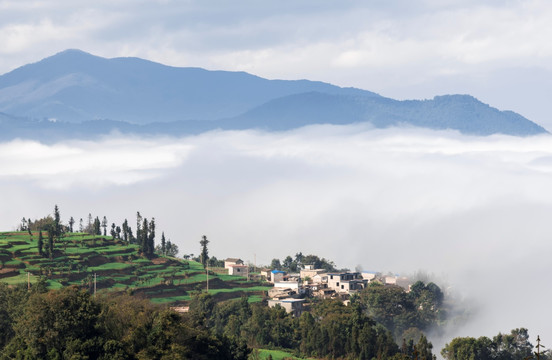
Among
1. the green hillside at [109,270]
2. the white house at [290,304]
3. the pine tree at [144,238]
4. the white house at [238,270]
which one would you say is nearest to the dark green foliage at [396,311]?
the white house at [290,304]

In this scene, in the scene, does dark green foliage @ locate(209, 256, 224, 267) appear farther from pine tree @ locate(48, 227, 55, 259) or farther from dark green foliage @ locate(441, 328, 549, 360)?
dark green foliage @ locate(441, 328, 549, 360)

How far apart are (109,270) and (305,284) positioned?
33.4 metres

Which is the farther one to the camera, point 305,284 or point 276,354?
point 305,284

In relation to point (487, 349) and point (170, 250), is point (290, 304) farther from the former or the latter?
point (170, 250)

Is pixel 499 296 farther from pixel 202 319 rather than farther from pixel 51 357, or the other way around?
pixel 51 357

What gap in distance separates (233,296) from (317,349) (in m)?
34.0

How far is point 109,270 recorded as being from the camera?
115 metres

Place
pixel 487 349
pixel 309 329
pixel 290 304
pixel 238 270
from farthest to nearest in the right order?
pixel 238 270 → pixel 290 304 → pixel 309 329 → pixel 487 349

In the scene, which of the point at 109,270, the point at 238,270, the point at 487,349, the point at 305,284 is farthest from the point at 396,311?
the point at 109,270

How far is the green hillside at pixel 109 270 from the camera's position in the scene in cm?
10625

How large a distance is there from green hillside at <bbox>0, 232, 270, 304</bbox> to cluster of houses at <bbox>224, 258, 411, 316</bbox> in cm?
349

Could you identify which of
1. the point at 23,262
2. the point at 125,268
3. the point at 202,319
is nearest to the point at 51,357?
the point at 202,319

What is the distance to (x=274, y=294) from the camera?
12069cm

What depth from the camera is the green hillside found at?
106 metres
